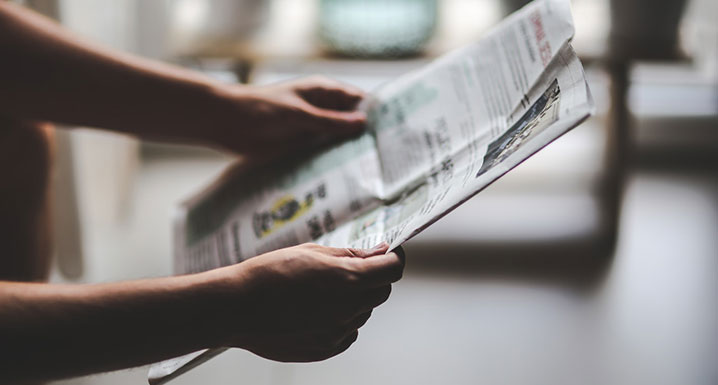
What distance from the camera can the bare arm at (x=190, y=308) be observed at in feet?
1.17

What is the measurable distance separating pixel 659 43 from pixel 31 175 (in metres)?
0.80

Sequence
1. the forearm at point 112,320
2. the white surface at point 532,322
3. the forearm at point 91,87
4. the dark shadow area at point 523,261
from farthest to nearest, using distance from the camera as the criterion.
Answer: the dark shadow area at point 523,261
the white surface at point 532,322
the forearm at point 91,87
the forearm at point 112,320

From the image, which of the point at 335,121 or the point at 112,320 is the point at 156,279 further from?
the point at 335,121

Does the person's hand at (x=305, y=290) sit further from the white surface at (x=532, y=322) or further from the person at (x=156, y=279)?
the white surface at (x=532, y=322)

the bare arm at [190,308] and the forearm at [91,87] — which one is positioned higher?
the forearm at [91,87]

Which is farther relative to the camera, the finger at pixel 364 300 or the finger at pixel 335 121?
the finger at pixel 335 121

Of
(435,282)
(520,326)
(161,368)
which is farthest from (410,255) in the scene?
(161,368)

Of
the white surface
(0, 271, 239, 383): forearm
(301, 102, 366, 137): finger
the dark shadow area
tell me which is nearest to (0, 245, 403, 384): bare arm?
(0, 271, 239, 383): forearm

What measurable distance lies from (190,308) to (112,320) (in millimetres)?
41

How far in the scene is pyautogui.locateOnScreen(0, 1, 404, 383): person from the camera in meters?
0.36

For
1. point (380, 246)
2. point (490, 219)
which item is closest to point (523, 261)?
point (490, 219)

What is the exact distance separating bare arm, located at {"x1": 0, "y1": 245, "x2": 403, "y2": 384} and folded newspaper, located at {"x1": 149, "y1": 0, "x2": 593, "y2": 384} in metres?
0.02

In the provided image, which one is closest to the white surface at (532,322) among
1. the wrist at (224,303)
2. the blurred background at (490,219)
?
the blurred background at (490,219)

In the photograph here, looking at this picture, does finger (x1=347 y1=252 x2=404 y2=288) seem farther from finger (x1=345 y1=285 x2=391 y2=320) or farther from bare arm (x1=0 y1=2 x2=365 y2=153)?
bare arm (x1=0 y1=2 x2=365 y2=153)
